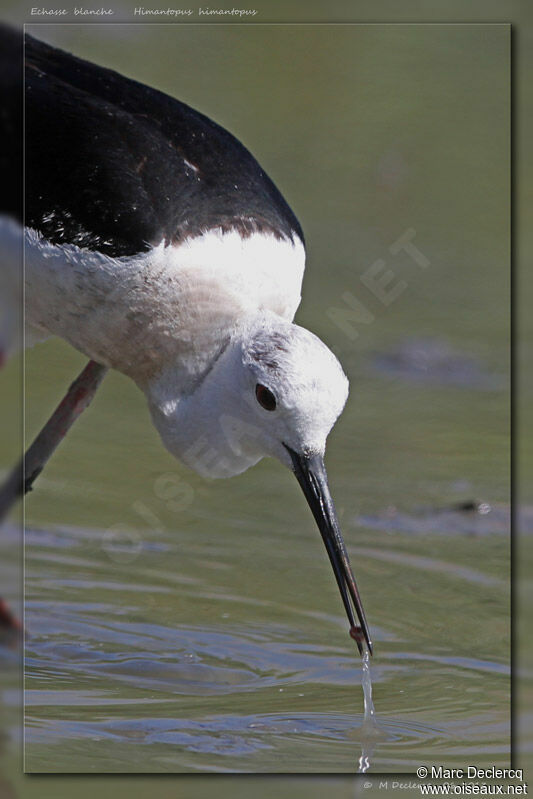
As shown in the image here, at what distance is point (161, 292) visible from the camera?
4.42m

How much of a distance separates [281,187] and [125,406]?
1.62 meters

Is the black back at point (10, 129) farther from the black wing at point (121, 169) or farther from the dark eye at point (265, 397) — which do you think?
the dark eye at point (265, 397)

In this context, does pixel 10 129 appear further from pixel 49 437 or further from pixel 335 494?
pixel 335 494

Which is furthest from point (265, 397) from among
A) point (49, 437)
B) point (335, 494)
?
point (335, 494)

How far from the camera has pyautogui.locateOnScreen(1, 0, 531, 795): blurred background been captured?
4160 millimetres

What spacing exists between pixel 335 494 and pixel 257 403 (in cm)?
154

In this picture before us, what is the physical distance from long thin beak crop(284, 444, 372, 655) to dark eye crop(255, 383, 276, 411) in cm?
13

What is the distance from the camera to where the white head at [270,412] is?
162 inches

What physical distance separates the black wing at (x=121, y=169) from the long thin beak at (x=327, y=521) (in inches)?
27.6

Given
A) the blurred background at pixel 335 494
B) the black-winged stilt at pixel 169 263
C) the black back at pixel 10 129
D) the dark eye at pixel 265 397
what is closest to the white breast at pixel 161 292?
the black-winged stilt at pixel 169 263

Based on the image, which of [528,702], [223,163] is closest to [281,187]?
[223,163]

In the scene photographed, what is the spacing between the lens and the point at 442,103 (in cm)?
733

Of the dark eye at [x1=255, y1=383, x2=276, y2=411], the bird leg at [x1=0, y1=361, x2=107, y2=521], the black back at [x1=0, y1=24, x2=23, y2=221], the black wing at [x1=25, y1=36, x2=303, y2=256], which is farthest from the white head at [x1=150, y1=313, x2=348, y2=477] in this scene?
the black back at [x1=0, y1=24, x2=23, y2=221]

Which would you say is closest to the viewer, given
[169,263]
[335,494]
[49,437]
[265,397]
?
[265,397]
